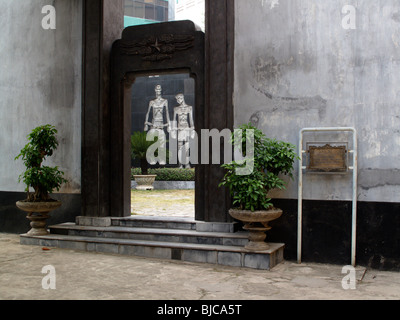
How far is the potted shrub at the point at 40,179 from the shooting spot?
6133 millimetres

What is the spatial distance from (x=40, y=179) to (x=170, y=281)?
280 cm

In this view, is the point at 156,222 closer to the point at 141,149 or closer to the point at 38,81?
the point at 38,81

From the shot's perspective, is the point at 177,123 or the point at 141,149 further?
the point at 177,123

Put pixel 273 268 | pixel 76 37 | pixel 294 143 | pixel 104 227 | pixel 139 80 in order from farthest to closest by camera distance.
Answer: pixel 139 80 → pixel 76 37 → pixel 104 227 → pixel 294 143 → pixel 273 268

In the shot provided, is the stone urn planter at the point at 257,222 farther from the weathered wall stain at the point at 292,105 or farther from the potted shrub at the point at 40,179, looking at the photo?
the potted shrub at the point at 40,179

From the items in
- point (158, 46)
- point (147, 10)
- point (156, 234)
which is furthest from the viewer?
point (147, 10)

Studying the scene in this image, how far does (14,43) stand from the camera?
728 cm

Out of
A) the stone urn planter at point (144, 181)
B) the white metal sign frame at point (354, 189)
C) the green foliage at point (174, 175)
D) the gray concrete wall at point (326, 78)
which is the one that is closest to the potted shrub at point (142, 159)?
the stone urn planter at point (144, 181)

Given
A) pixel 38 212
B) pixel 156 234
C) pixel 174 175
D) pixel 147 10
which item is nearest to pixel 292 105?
pixel 156 234

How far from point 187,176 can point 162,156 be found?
182cm

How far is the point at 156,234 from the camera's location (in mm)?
5633

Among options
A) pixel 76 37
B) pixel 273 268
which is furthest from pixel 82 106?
pixel 273 268

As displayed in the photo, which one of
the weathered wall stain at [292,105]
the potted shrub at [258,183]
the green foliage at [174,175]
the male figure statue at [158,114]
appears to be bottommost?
the green foliage at [174,175]

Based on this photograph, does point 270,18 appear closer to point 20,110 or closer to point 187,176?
point 20,110
